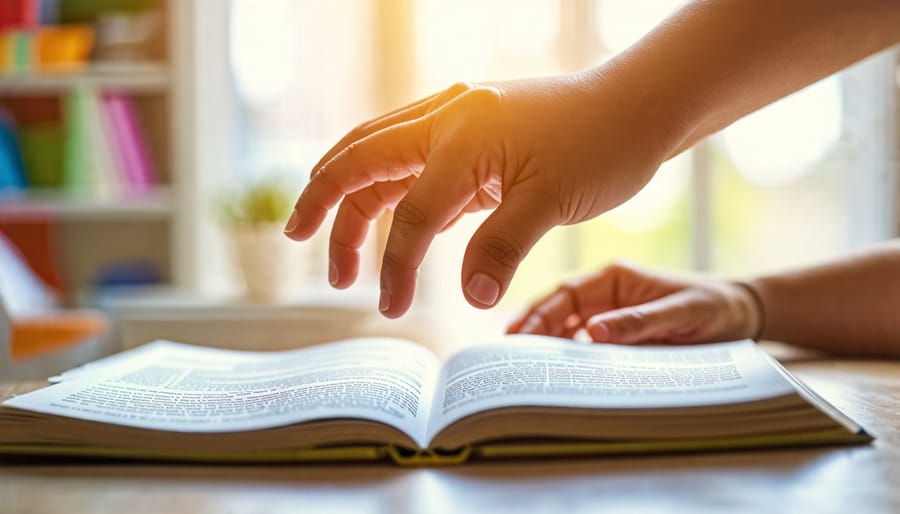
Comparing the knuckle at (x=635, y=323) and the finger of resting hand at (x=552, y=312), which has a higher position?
the finger of resting hand at (x=552, y=312)

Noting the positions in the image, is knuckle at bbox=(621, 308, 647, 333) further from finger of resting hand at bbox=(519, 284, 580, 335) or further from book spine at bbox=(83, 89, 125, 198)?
Answer: book spine at bbox=(83, 89, 125, 198)

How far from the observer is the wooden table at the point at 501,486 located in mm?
512

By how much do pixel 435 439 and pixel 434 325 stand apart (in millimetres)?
813

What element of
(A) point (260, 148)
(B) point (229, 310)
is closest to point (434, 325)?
(B) point (229, 310)

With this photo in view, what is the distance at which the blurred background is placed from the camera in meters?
2.70

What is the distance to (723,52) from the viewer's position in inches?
29.4

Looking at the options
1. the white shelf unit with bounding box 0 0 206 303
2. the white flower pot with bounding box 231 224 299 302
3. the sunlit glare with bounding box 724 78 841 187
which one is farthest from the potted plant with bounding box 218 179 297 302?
the sunlit glare with bounding box 724 78 841 187

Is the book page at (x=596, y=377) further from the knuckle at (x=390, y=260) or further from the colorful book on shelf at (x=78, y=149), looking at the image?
the colorful book on shelf at (x=78, y=149)

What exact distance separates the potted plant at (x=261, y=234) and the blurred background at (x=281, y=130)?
0.02m

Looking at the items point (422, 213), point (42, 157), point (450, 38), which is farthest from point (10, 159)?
point (422, 213)

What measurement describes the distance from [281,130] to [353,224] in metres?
2.23

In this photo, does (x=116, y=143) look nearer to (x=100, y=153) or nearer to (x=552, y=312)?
(x=100, y=153)

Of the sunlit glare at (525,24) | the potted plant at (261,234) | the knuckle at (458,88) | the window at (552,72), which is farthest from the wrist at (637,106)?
the sunlit glare at (525,24)

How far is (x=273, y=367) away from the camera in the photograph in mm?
869
